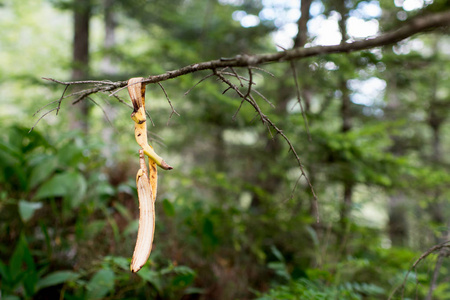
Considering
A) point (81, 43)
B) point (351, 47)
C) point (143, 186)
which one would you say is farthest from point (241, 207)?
point (81, 43)

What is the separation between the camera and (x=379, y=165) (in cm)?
378

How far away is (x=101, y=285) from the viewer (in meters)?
2.37

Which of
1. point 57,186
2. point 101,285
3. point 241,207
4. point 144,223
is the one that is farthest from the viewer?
point 241,207

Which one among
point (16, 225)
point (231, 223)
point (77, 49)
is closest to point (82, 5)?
point (77, 49)

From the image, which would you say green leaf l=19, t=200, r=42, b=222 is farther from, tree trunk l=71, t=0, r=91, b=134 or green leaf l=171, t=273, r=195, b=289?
tree trunk l=71, t=0, r=91, b=134

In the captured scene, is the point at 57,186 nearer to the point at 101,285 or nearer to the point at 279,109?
the point at 101,285

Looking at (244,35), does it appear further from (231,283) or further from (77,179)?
(231,283)

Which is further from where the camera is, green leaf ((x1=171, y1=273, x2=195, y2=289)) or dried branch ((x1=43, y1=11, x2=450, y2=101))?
A: green leaf ((x1=171, y1=273, x2=195, y2=289))

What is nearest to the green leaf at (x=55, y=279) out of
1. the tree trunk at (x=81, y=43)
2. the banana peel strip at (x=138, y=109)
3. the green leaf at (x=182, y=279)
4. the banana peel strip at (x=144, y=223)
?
the green leaf at (x=182, y=279)

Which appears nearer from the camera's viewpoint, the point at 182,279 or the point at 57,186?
the point at 182,279

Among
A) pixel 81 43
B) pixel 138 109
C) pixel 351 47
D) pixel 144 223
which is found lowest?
pixel 144 223

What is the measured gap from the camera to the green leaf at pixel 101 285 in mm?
2314

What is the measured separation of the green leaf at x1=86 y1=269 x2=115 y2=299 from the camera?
231cm

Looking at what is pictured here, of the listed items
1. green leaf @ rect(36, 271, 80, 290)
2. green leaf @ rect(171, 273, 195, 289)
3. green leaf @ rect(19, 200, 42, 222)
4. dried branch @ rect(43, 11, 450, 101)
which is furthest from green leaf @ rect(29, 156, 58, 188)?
dried branch @ rect(43, 11, 450, 101)
